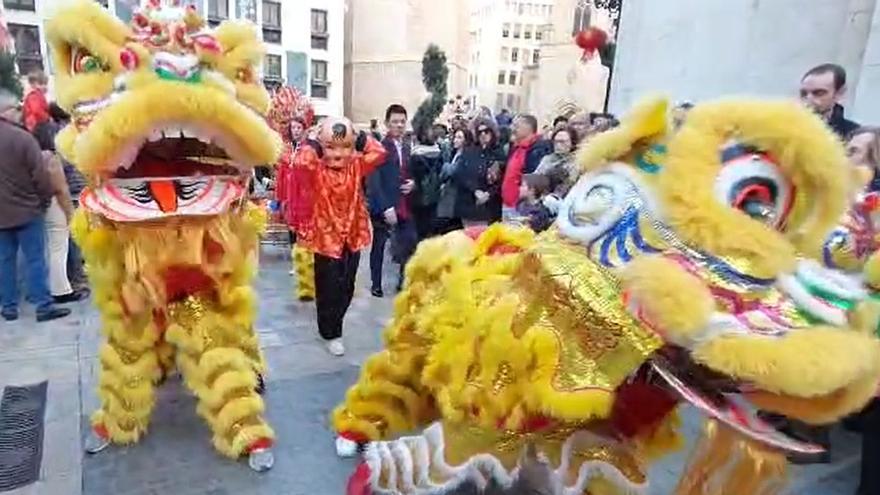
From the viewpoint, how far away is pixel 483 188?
5.98m

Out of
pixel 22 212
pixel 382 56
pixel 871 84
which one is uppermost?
pixel 382 56

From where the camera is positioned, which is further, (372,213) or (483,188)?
(483,188)

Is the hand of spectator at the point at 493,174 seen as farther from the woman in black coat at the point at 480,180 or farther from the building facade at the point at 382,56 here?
the building facade at the point at 382,56

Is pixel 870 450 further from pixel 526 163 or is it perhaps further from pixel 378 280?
pixel 378 280

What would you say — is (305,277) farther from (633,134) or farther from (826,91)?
(633,134)

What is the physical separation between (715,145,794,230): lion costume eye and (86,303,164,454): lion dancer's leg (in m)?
2.28

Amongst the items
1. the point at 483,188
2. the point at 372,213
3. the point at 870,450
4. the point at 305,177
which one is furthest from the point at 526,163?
the point at 870,450

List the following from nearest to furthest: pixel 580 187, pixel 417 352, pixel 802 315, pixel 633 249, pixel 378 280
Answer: pixel 802 315
pixel 633 249
pixel 580 187
pixel 417 352
pixel 378 280

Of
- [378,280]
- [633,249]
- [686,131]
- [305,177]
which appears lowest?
[378,280]

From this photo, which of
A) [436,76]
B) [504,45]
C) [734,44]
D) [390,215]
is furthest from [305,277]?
[504,45]

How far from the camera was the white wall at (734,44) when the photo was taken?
5.54 m

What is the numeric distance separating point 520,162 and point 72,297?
3670mm

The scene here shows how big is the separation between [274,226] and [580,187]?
6.07 meters

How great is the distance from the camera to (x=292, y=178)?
173 inches
